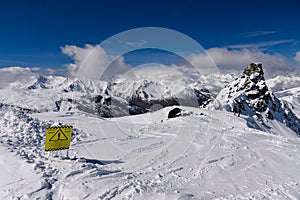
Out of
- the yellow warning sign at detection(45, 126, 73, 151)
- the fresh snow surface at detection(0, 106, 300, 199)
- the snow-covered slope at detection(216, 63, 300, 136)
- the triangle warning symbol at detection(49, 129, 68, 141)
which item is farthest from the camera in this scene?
the snow-covered slope at detection(216, 63, 300, 136)

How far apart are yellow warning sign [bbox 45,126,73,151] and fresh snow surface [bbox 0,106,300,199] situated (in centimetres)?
66

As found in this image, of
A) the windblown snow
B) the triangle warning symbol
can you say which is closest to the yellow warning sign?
the triangle warning symbol

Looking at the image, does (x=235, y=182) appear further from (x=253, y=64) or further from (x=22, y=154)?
(x=253, y=64)

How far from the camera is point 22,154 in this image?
13.9m

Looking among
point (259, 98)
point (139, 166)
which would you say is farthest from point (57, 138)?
point (259, 98)

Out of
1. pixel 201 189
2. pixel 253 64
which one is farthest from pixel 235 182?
pixel 253 64

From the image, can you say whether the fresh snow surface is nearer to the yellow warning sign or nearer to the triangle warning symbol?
the yellow warning sign

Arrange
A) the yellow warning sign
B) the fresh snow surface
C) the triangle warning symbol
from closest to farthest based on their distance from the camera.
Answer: the fresh snow surface, the yellow warning sign, the triangle warning symbol

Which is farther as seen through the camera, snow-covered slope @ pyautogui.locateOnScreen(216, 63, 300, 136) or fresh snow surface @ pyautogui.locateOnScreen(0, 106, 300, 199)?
snow-covered slope @ pyautogui.locateOnScreen(216, 63, 300, 136)

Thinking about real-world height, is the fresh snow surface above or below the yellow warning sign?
below

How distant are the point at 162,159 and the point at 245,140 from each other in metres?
11.3

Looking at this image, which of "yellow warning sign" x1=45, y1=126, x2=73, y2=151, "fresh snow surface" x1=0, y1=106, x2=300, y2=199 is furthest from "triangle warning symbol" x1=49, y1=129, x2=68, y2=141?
"fresh snow surface" x1=0, y1=106, x2=300, y2=199

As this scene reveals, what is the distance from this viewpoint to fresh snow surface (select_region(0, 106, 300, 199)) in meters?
10.6

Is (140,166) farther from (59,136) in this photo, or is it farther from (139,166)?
(59,136)
